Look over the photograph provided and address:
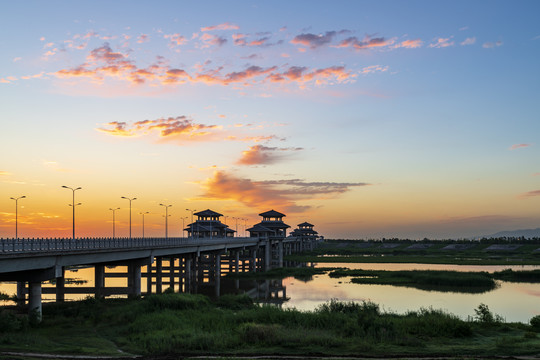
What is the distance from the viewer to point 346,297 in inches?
2667

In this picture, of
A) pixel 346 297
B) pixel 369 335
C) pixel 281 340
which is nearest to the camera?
pixel 281 340

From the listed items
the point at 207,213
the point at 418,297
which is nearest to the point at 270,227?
the point at 207,213

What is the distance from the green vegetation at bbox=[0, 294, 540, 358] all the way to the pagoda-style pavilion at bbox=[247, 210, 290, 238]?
93.6 meters

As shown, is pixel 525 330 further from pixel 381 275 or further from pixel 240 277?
pixel 240 277

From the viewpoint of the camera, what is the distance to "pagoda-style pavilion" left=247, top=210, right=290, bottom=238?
142 metres

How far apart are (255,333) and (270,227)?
376 ft

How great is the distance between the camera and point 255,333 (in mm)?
34156

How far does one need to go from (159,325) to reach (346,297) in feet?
112

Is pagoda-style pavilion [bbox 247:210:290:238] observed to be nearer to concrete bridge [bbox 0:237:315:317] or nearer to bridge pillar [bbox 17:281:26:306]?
concrete bridge [bbox 0:237:315:317]

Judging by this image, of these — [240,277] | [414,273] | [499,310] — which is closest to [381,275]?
[414,273]

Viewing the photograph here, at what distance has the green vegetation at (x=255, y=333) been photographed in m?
31.2

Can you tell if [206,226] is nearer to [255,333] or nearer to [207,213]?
[207,213]

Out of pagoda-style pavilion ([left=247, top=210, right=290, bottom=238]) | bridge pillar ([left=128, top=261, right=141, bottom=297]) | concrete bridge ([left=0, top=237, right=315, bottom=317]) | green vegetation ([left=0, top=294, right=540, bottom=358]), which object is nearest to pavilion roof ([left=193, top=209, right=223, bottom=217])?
pagoda-style pavilion ([left=247, top=210, right=290, bottom=238])

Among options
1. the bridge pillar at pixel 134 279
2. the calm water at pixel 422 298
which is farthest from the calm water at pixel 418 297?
the bridge pillar at pixel 134 279
